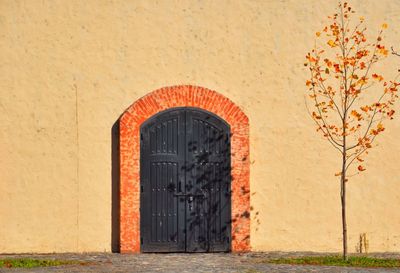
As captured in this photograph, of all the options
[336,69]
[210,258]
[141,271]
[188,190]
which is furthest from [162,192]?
[336,69]

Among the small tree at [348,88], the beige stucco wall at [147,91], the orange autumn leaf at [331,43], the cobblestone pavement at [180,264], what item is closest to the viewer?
the cobblestone pavement at [180,264]

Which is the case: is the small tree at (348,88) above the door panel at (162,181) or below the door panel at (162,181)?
above

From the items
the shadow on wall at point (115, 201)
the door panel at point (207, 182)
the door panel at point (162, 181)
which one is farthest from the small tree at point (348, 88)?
the shadow on wall at point (115, 201)

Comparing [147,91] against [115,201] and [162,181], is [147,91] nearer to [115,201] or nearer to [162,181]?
[162,181]

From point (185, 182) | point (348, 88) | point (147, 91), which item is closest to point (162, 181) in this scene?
point (185, 182)

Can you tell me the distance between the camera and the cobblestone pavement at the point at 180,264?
46.3 ft

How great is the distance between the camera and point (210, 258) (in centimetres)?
1568

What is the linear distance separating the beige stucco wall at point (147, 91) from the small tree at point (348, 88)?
0.68 feet

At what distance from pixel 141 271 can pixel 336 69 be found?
4.79 m

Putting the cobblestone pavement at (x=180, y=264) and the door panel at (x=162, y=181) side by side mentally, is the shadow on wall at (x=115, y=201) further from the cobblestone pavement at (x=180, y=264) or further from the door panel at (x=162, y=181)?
the door panel at (x=162, y=181)

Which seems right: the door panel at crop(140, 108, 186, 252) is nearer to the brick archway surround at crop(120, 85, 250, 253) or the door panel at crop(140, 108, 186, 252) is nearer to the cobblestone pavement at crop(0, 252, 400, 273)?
the brick archway surround at crop(120, 85, 250, 253)

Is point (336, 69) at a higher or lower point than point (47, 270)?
higher

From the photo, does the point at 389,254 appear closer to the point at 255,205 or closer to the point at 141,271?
the point at 255,205

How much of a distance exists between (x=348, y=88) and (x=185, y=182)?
3.30 m
